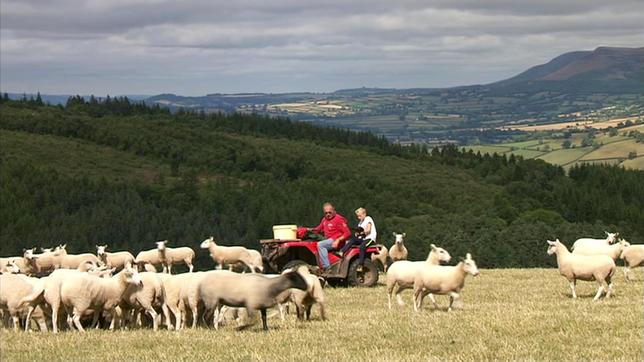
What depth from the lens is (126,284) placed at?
17.6 meters

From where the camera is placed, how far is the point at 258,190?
128 metres

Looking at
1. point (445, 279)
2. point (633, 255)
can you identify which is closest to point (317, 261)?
point (445, 279)

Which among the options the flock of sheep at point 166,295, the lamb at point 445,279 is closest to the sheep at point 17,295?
the flock of sheep at point 166,295

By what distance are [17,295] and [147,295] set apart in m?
2.34

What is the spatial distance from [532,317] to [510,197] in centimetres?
11817

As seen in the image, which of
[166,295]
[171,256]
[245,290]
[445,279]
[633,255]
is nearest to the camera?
[245,290]

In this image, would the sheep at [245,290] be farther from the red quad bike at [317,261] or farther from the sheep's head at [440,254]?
the red quad bike at [317,261]

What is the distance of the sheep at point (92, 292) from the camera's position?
16984 mm

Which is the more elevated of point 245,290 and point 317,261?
point 245,290

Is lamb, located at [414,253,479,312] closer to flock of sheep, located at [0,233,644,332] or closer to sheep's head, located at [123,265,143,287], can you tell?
flock of sheep, located at [0,233,644,332]

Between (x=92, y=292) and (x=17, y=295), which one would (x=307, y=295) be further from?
(x=17, y=295)

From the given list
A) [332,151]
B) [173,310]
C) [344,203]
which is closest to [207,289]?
[173,310]

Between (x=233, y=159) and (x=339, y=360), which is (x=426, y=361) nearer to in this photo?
(x=339, y=360)

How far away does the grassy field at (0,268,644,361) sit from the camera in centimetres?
1364
